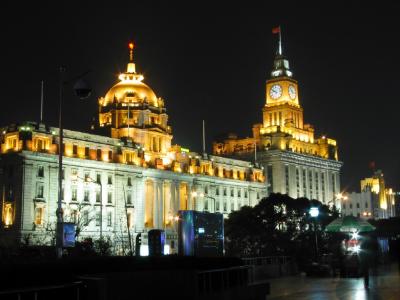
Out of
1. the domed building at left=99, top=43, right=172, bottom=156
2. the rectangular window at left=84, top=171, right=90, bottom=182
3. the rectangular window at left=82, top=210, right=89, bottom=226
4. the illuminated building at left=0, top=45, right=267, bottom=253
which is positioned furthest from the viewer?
the domed building at left=99, top=43, right=172, bottom=156

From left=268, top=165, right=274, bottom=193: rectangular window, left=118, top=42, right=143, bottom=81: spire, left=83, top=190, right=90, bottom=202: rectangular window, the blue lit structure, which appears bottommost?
the blue lit structure

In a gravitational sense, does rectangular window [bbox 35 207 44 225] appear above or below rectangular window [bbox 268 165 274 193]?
below

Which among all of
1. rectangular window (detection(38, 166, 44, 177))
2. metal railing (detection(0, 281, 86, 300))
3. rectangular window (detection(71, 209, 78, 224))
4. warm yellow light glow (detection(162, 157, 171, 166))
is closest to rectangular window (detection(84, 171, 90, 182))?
rectangular window (detection(71, 209, 78, 224))

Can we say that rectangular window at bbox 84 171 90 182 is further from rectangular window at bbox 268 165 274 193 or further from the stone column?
rectangular window at bbox 268 165 274 193

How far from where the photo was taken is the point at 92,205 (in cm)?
10856

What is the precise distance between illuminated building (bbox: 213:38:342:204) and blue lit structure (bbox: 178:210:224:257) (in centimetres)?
11527

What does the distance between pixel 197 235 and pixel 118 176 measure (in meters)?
73.9

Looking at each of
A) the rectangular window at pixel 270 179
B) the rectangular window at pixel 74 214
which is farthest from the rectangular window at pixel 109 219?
the rectangular window at pixel 270 179

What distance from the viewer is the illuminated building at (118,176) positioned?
99.3m

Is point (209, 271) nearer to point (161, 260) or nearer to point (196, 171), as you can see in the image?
point (161, 260)

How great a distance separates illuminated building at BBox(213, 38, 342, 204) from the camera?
168m


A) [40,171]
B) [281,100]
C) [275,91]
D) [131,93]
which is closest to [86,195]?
[40,171]

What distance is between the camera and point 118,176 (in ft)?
378

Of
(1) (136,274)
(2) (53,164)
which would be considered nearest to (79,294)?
(1) (136,274)
